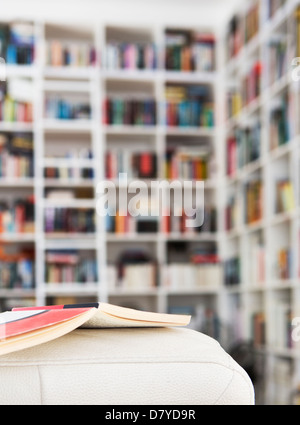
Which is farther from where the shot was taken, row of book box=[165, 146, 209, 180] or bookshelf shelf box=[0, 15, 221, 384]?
row of book box=[165, 146, 209, 180]

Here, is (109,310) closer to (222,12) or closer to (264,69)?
(264,69)

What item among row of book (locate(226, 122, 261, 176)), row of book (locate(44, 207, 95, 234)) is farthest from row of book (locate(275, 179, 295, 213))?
row of book (locate(44, 207, 95, 234))

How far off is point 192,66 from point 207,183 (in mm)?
830

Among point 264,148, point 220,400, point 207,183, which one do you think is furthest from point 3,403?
point 207,183

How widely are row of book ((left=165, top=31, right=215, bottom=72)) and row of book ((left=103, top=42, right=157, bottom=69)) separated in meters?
0.12

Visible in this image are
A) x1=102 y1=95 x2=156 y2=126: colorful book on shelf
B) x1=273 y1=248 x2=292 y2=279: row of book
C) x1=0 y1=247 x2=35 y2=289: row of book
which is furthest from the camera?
x1=102 y1=95 x2=156 y2=126: colorful book on shelf

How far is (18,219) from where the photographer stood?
4480 mm

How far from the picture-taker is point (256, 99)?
13.4ft

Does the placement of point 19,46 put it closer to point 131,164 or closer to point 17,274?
point 131,164

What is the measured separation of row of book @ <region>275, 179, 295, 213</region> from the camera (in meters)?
3.56

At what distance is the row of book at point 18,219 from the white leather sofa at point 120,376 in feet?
12.6

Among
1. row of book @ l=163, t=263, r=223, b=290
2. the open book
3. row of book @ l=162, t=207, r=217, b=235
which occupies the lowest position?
row of book @ l=163, t=263, r=223, b=290

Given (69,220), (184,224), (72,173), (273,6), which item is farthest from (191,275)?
(273,6)

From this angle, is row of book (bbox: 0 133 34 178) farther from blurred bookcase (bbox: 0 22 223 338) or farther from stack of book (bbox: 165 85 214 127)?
A: stack of book (bbox: 165 85 214 127)
